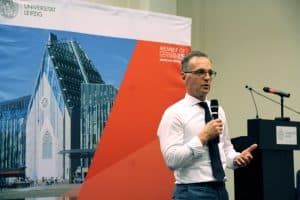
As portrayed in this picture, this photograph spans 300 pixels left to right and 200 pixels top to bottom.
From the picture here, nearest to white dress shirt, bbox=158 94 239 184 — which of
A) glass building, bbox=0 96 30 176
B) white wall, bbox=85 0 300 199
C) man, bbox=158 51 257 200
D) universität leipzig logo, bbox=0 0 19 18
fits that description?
man, bbox=158 51 257 200

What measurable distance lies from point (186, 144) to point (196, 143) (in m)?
0.06

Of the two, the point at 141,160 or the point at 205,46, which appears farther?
the point at 205,46

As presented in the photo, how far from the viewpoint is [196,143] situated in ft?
7.77

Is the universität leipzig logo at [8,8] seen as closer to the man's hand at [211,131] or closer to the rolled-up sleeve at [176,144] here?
the rolled-up sleeve at [176,144]

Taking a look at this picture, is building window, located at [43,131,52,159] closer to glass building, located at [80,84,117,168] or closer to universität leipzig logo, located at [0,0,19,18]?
glass building, located at [80,84,117,168]

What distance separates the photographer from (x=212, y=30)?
550cm

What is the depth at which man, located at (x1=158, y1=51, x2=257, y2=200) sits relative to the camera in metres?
2.39

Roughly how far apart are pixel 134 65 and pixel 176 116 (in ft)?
3.70

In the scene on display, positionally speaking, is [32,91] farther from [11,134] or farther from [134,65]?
[134,65]

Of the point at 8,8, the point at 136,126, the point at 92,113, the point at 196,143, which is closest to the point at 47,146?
the point at 92,113

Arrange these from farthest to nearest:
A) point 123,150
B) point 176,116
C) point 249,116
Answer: point 249,116
point 123,150
point 176,116

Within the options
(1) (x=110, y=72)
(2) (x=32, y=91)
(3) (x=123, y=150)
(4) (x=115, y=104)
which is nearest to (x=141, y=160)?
(3) (x=123, y=150)

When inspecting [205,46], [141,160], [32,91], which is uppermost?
[205,46]

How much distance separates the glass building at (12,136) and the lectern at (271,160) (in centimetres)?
140
